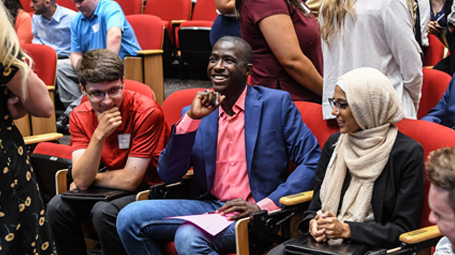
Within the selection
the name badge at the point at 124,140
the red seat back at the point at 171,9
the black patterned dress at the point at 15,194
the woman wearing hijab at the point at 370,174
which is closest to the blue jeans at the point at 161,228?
the woman wearing hijab at the point at 370,174

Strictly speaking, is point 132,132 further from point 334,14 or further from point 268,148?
point 334,14

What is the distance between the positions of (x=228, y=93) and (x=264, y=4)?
1.52 ft

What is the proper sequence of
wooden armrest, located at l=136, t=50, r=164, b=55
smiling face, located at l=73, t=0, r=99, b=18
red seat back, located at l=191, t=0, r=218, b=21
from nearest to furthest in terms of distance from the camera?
smiling face, located at l=73, t=0, r=99, b=18 → wooden armrest, located at l=136, t=50, r=164, b=55 → red seat back, located at l=191, t=0, r=218, b=21

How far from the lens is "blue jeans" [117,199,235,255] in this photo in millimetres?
2408

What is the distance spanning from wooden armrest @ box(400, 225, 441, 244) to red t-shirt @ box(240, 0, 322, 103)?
3.58 ft

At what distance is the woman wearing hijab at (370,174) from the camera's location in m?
2.12

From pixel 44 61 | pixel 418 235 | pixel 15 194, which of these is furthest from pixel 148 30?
pixel 418 235

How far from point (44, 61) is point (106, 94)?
188cm

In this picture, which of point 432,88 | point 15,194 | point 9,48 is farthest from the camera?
point 432,88

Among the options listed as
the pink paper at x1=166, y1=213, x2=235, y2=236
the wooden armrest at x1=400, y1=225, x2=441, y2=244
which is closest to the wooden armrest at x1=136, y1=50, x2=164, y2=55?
the pink paper at x1=166, y1=213, x2=235, y2=236

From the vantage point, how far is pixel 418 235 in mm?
2027

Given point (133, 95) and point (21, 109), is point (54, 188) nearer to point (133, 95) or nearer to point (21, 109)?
point (133, 95)

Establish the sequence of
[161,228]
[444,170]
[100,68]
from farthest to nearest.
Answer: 1. [100,68]
2. [161,228]
3. [444,170]

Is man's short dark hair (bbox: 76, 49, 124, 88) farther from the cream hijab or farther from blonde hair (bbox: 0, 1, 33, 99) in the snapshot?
the cream hijab
